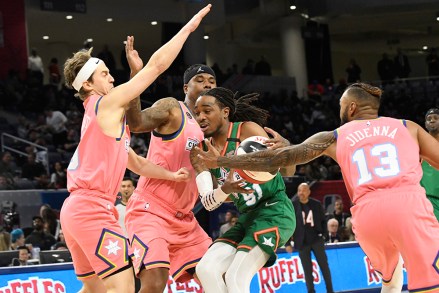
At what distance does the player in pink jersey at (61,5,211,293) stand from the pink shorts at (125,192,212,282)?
21.0 inches

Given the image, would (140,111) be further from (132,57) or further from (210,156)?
(210,156)

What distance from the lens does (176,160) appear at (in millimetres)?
6738

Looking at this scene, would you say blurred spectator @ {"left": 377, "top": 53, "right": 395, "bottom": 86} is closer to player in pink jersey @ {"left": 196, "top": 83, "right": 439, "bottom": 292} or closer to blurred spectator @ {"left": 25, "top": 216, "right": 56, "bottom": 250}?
blurred spectator @ {"left": 25, "top": 216, "right": 56, "bottom": 250}

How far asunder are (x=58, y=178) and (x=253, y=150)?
11398mm

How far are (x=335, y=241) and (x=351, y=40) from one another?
72.8 feet

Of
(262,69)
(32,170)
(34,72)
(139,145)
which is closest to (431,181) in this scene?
(32,170)

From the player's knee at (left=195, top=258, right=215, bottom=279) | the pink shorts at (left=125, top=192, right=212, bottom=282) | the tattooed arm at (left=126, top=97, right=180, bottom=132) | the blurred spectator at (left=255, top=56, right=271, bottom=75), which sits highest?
the blurred spectator at (left=255, top=56, right=271, bottom=75)

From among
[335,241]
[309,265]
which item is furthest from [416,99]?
[309,265]

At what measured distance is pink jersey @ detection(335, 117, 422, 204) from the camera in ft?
18.4

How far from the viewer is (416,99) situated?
2812 cm

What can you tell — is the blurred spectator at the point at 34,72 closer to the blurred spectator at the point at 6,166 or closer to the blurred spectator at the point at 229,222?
the blurred spectator at the point at 6,166

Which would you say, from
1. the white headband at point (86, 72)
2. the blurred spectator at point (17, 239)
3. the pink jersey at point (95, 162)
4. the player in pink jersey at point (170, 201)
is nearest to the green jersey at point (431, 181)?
the player in pink jersey at point (170, 201)

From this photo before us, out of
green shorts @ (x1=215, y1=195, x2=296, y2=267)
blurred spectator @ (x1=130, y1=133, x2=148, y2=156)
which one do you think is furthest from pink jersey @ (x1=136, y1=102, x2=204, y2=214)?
blurred spectator @ (x1=130, y1=133, x2=148, y2=156)

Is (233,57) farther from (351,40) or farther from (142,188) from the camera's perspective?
(142,188)
